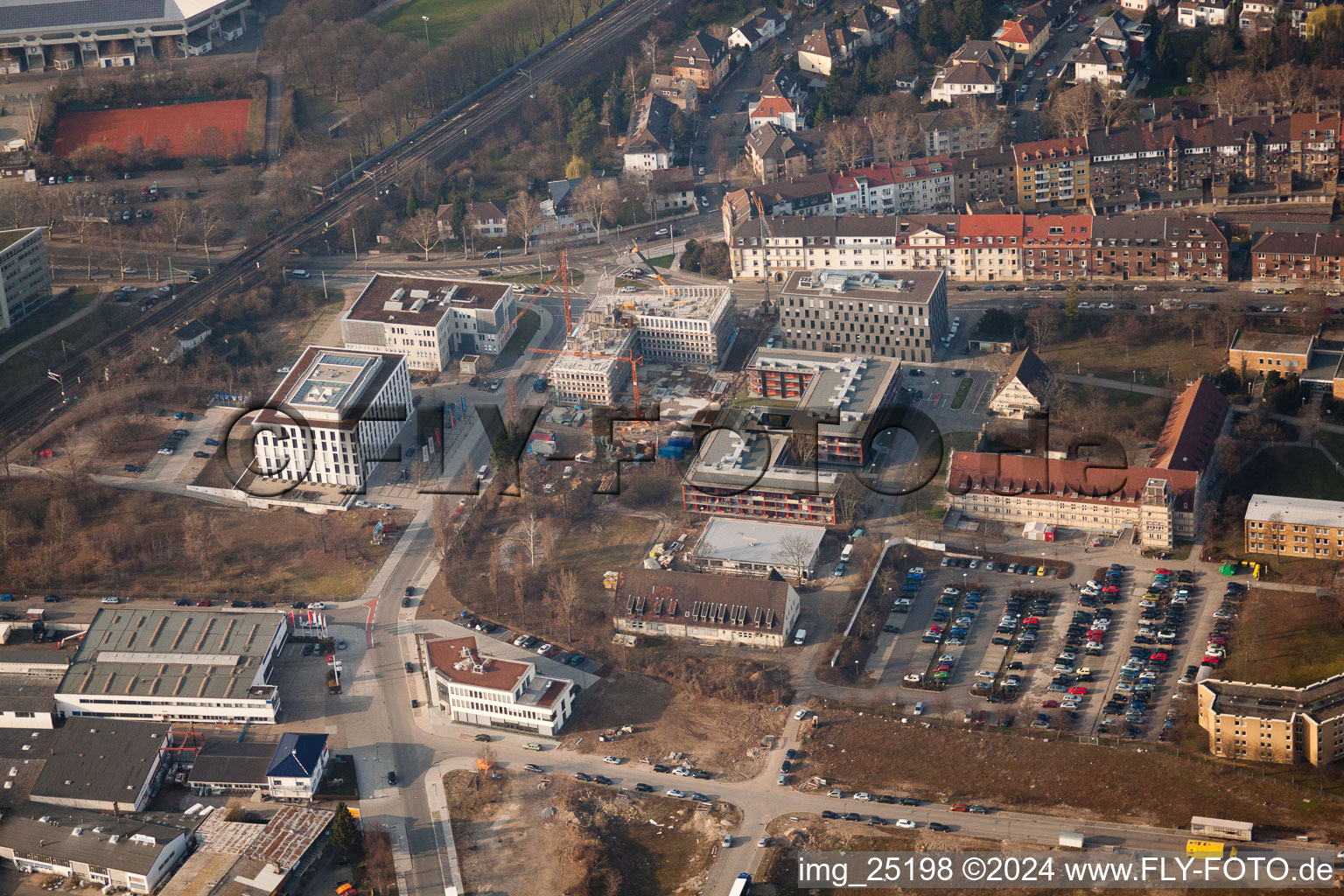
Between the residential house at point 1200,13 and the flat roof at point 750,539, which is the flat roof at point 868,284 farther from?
the residential house at point 1200,13

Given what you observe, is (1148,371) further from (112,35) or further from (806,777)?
(112,35)

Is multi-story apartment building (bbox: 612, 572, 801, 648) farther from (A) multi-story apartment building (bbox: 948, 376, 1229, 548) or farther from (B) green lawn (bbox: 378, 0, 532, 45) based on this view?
(B) green lawn (bbox: 378, 0, 532, 45)

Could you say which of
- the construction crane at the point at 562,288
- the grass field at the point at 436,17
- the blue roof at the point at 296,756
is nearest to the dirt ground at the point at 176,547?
the blue roof at the point at 296,756

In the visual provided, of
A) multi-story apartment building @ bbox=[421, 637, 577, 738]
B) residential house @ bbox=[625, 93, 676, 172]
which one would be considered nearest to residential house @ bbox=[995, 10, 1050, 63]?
residential house @ bbox=[625, 93, 676, 172]

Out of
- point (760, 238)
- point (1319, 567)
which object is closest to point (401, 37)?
point (760, 238)

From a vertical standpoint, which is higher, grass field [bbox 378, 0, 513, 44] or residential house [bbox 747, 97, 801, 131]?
grass field [bbox 378, 0, 513, 44]

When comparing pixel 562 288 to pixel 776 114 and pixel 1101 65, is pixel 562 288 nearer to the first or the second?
pixel 776 114

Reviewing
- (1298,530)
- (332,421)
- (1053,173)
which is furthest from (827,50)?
(1298,530)
